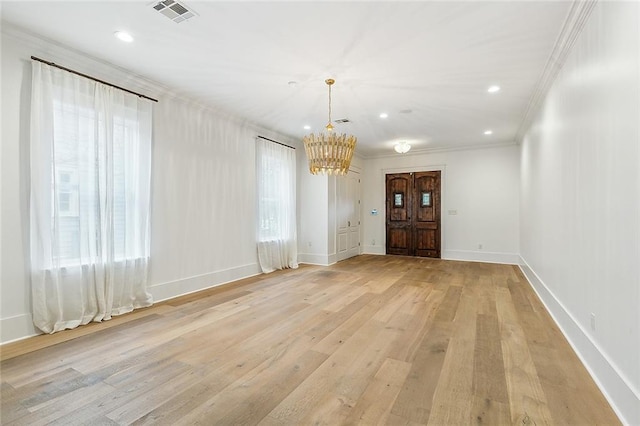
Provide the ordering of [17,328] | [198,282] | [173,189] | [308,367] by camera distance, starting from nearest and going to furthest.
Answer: [308,367]
[17,328]
[173,189]
[198,282]

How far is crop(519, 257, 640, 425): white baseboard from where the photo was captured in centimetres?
168

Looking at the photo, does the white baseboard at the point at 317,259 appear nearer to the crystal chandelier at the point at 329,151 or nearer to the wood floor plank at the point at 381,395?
the crystal chandelier at the point at 329,151

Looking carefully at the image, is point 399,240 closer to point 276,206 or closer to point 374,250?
point 374,250

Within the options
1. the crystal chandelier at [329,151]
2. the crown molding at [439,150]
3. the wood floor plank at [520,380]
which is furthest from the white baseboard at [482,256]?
the crystal chandelier at [329,151]

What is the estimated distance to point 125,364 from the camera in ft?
7.98

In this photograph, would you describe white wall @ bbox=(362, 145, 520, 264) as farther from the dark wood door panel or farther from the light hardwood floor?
the light hardwood floor

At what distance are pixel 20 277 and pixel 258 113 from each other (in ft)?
12.2

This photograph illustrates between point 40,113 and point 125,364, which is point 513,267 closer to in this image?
point 125,364

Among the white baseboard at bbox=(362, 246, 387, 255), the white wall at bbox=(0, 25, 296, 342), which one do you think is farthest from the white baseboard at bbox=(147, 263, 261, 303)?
the white baseboard at bbox=(362, 246, 387, 255)

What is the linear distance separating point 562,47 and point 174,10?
144 inches

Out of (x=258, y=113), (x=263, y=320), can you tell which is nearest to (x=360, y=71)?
(x=258, y=113)

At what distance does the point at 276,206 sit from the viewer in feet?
20.6

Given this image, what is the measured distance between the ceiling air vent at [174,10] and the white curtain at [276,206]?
3234mm

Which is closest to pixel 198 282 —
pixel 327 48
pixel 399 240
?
pixel 327 48
